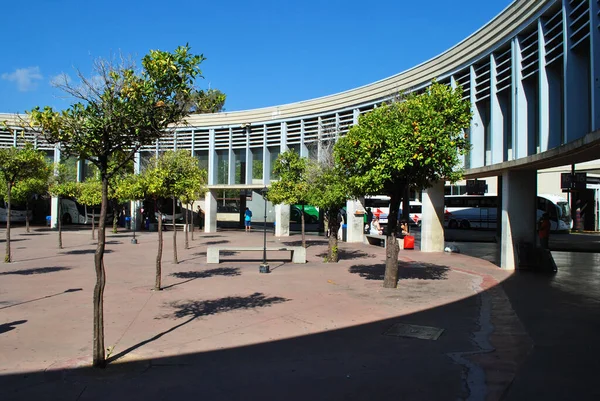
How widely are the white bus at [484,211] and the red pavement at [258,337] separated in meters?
26.2

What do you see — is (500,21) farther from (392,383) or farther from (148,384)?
(148,384)

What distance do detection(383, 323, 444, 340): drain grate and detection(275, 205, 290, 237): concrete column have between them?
72.5ft

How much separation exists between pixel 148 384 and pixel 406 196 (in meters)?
8.60

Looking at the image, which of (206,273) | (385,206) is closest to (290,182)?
(206,273)

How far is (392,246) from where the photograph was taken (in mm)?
10805

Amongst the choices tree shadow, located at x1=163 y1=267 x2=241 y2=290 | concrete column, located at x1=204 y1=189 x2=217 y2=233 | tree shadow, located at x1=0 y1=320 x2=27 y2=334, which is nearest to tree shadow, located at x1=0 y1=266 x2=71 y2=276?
tree shadow, located at x1=163 y1=267 x2=241 y2=290

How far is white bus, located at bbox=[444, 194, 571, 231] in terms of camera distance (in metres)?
35.5

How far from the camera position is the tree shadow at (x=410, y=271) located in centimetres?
1295

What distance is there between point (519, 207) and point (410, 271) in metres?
3.75

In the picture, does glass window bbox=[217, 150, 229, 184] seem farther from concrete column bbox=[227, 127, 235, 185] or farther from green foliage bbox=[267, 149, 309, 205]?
green foliage bbox=[267, 149, 309, 205]

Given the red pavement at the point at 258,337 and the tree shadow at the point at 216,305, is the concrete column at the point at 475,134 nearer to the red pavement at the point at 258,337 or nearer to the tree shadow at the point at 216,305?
the red pavement at the point at 258,337

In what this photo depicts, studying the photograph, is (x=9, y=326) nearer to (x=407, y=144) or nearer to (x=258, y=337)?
(x=258, y=337)

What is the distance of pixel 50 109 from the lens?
576 cm

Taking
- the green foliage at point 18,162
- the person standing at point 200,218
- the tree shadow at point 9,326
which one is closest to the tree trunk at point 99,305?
the tree shadow at point 9,326
